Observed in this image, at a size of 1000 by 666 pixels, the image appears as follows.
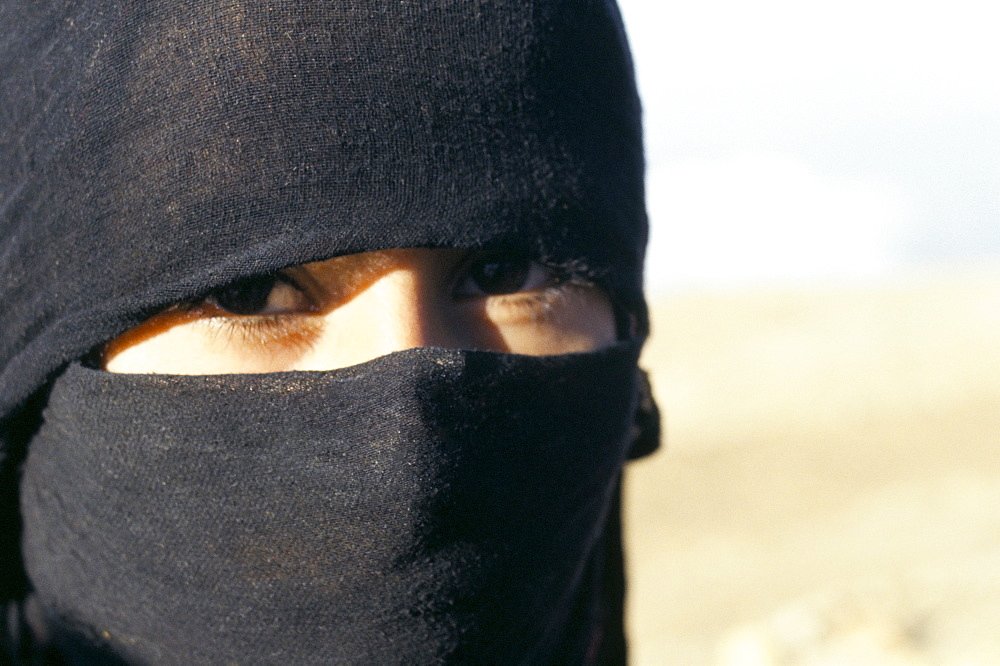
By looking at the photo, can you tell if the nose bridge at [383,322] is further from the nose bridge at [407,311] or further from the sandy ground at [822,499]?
the sandy ground at [822,499]

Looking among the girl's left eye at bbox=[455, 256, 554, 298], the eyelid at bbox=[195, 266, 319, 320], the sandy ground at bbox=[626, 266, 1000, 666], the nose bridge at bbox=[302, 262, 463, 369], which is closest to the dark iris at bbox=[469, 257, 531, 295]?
the girl's left eye at bbox=[455, 256, 554, 298]

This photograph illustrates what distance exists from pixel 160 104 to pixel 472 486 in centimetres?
78

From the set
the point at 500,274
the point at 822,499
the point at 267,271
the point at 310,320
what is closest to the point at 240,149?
the point at 267,271

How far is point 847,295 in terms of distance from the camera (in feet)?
64.4

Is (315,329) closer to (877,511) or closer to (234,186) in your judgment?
(234,186)

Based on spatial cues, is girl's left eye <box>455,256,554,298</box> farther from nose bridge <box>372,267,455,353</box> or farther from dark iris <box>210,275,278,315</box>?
dark iris <box>210,275,278,315</box>

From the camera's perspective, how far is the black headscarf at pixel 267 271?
5.42 feet

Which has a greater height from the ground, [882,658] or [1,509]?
[1,509]

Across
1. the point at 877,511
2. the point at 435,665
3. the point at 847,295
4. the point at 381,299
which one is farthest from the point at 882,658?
the point at 847,295

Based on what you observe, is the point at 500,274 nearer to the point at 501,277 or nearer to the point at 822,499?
the point at 501,277

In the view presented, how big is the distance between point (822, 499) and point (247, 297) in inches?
343

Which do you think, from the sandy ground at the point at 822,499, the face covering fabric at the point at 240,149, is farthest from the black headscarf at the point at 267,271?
the sandy ground at the point at 822,499

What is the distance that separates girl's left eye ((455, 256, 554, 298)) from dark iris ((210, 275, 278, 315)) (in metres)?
0.32

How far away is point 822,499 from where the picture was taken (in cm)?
962
